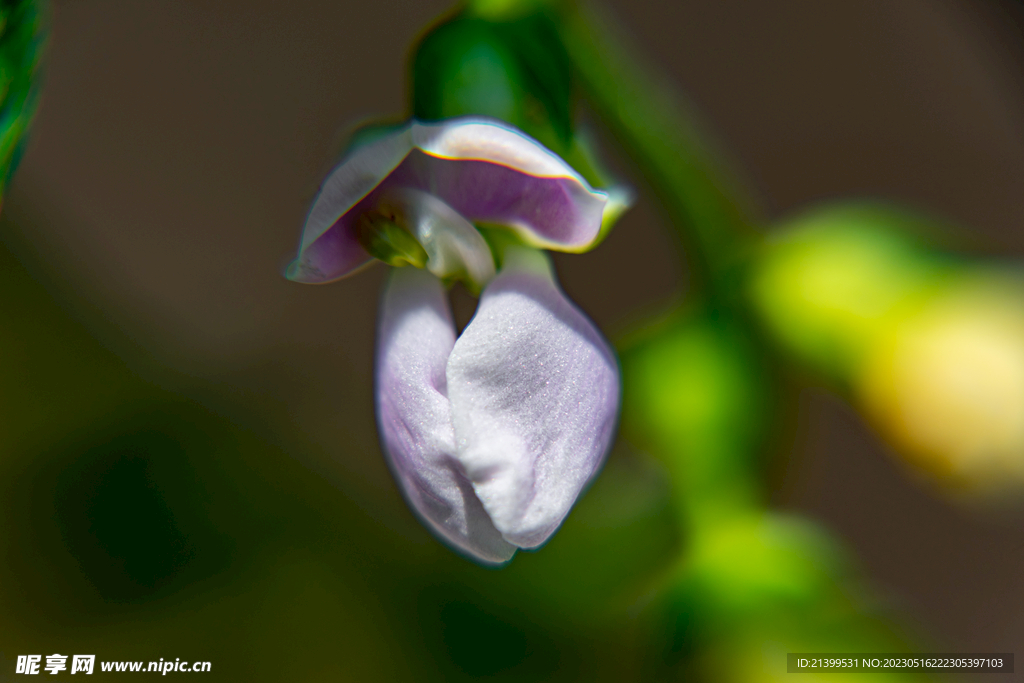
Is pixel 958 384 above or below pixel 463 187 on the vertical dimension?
below

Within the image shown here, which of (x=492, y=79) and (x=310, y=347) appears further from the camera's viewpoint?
(x=310, y=347)

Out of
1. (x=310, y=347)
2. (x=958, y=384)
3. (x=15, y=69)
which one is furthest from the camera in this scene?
(x=310, y=347)

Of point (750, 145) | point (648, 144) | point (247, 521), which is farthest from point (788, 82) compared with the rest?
point (247, 521)

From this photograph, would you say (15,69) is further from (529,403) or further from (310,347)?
(310,347)

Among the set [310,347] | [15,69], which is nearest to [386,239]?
[15,69]

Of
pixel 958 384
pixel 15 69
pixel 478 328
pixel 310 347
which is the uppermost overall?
pixel 15 69

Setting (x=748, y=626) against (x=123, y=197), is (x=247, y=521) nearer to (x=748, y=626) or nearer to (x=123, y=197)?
(x=748, y=626)
